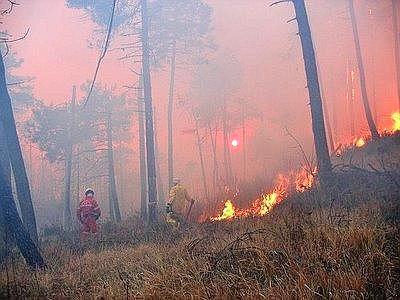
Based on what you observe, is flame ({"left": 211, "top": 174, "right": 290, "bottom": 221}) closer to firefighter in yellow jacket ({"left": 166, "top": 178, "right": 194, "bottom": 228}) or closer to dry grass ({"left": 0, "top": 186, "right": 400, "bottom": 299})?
firefighter in yellow jacket ({"left": 166, "top": 178, "right": 194, "bottom": 228})

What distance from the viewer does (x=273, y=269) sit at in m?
Answer: 4.28

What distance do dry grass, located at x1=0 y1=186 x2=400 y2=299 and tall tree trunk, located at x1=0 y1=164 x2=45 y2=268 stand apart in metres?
0.25

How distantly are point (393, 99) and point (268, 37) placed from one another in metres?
14.3

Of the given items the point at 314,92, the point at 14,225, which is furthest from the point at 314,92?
the point at 14,225

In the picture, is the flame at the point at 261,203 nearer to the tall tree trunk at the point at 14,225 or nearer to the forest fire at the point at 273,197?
the forest fire at the point at 273,197

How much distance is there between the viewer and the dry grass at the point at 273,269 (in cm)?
362

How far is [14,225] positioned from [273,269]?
4696 millimetres

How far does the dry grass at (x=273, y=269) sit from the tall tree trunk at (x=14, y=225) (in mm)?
252

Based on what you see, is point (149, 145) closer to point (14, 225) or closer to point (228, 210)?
point (228, 210)

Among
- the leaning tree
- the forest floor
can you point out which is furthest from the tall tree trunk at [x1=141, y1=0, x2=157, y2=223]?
the leaning tree

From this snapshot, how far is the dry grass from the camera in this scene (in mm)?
3625

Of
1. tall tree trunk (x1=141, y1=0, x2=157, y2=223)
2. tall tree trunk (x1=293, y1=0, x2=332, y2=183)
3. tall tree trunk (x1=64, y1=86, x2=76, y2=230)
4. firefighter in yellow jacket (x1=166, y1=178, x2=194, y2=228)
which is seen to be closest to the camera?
tall tree trunk (x1=293, y1=0, x2=332, y2=183)

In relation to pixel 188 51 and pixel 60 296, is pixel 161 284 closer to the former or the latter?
pixel 60 296

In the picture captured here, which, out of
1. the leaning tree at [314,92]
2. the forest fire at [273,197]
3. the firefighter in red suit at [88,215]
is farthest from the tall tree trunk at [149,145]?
the leaning tree at [314,92]
